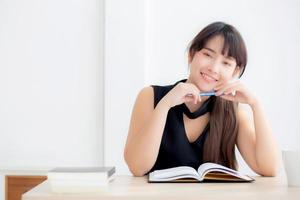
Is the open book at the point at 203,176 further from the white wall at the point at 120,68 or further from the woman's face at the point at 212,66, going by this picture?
the white wall at the point at 120,68

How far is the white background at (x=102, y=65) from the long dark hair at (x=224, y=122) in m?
1.04

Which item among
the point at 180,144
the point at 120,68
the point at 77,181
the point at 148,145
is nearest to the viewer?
the point at 77,181

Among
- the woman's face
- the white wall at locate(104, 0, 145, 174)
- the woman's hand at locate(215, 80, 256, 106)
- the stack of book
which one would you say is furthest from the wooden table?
the white wall at locate(104, 0, 145, 174)

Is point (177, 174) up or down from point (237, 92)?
down

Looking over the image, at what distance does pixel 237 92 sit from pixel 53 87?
1578mm

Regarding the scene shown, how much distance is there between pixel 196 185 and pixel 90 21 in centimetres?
189

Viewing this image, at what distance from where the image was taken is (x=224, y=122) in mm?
1877

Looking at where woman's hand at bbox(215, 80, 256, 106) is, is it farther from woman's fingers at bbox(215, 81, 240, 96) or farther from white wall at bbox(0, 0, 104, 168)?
white wall at bbox(0, 0, 104, 168)

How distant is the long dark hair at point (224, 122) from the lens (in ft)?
6.09

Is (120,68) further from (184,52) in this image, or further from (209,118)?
(209,118)

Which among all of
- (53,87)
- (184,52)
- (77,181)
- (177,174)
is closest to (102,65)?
(53,87)

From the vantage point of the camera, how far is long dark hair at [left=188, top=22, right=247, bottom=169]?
1856 millimetres

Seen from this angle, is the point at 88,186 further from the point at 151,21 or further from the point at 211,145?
the point at 151,21

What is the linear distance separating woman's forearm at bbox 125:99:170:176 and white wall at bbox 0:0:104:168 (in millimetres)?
1326
